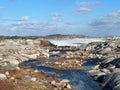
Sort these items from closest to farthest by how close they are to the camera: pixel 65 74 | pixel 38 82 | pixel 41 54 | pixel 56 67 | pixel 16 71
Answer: pixel 38 82 → pixel 16 71 → pixel 65 74 → pixel 56 67 → pixel 41 54

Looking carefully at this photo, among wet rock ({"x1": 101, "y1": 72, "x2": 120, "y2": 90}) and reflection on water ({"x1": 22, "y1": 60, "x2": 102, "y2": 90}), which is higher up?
wet rock ({"x1": 101, "y1": 72, "x2": 120, "y2": 90})

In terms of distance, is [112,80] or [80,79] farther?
[80,79]

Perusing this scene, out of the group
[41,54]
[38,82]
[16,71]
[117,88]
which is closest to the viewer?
[117,88]

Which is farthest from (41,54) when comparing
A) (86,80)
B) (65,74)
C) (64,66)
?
(86,80)

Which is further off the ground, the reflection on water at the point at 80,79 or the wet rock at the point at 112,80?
the wet rock at the point at 112,80

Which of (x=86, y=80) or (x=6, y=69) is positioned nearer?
(x=86, y=80)

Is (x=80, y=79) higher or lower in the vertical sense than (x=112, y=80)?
lower

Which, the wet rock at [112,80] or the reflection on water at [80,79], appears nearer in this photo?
the wet rock at [112,80]

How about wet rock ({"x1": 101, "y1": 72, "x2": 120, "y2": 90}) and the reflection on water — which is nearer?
Result: wet rock ({"x1": 101, "y1": 72, "x2": 120, "y2": 90})

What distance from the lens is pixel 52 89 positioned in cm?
3269

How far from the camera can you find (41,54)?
81.4 metres

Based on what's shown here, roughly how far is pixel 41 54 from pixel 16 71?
128 ft

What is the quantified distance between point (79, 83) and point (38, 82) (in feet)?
17.4

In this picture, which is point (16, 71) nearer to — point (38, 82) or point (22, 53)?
point (38, 82)
